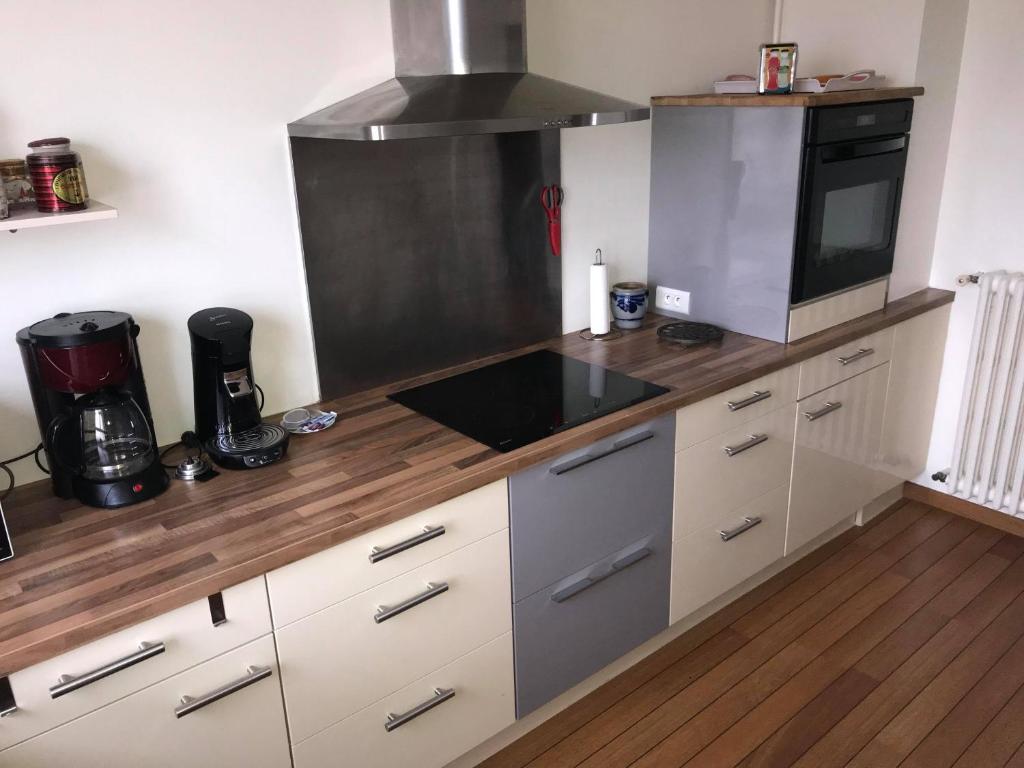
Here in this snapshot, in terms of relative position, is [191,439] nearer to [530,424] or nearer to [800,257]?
[530,424]

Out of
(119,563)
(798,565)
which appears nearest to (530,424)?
(119,563)

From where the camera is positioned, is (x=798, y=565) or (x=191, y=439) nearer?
(x=191, y=439)

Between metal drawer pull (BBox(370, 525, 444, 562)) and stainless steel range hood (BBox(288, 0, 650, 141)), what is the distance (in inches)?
32.2

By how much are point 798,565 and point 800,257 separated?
3.70 ft

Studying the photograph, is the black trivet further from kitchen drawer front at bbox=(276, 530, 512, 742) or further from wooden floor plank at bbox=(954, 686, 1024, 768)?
wooden floor plank at bbox=(954, 686, 1024, 768)

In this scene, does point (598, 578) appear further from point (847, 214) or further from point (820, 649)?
point (847, 214)

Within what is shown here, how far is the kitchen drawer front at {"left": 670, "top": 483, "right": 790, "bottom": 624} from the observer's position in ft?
7.85

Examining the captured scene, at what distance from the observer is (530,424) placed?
200 cm

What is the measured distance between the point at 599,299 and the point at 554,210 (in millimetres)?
316

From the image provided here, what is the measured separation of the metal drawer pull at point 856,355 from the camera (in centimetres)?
268

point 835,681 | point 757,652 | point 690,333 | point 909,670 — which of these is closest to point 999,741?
point 909,670

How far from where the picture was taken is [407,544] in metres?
1.69

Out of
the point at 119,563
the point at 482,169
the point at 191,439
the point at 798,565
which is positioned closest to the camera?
the point at 119,563

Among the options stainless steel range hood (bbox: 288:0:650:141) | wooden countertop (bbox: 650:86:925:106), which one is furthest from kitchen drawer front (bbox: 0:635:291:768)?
wooden countertop (bbox: 650:86:925:106)
